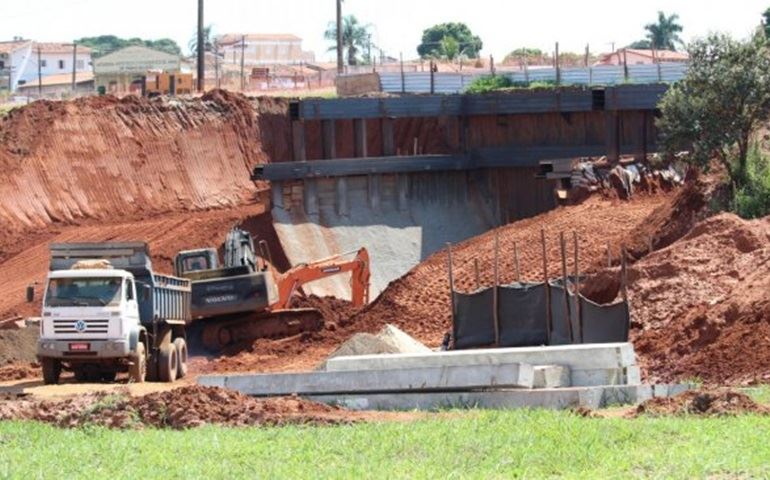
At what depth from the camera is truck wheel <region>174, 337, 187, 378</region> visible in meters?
33.0

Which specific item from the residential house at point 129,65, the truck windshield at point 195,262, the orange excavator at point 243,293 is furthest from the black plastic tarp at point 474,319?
the residential house at point 129,65

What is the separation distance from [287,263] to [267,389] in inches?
1023

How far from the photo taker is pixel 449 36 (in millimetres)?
149500

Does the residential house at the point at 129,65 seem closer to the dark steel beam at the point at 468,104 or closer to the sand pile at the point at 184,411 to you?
the dark steel beam at the point at 468,104

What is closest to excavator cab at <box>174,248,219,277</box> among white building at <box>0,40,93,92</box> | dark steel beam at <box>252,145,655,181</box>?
dark steel beam at <box>252,145,655,181</box>

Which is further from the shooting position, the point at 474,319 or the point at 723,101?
the point at 723,101

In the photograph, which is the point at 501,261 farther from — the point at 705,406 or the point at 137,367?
the point at 705,406

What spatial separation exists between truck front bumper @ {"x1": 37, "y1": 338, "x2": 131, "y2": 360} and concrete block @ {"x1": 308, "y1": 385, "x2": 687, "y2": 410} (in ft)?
28.6

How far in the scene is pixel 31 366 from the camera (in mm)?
35031

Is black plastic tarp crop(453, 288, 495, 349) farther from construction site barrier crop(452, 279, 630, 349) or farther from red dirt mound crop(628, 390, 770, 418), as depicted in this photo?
red dirt mound crop(628, 390, 770, 418)

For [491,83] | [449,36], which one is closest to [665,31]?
[449,36]

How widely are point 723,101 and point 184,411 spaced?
22.9m

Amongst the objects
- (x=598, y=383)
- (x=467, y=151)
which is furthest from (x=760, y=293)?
(x=467, y=151)

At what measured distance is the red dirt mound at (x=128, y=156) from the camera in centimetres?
5619
